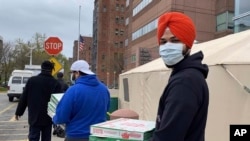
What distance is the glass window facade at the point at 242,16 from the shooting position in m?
15.9

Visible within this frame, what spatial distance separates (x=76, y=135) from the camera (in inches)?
173

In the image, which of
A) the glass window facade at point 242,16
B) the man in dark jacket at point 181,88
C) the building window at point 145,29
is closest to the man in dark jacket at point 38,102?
the man in dark jacket at point 181,88

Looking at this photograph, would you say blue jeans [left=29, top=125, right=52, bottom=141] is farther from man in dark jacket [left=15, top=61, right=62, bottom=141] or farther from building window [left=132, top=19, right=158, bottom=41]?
building window [left=132, top=19, right=158, bottom=41]

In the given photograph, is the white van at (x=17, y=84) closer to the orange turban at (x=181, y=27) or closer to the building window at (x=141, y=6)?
the orange turban at (x=181, y=27)

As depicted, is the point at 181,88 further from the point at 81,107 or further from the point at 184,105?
the point at 81,107

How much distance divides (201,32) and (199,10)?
107 inches

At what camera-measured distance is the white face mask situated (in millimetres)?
2127

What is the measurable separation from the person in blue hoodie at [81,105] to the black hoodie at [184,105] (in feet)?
7.44

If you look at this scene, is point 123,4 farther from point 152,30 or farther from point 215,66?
point 215,66

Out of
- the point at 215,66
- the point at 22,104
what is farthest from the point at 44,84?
the point at 215,66

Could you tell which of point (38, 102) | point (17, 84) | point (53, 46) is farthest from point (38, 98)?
point (17, 84)

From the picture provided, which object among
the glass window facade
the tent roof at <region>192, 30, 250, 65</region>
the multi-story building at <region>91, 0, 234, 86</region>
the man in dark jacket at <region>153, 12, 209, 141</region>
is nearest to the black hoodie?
the man in dark jacket at <region>153, 12, 209, 141</region>

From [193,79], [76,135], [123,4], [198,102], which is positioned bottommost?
[76,135]

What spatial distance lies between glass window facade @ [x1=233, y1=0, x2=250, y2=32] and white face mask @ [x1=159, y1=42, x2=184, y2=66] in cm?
1442
